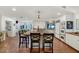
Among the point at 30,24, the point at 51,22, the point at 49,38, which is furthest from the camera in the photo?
the point at 30,24

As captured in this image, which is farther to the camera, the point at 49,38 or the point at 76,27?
the point at 76,27

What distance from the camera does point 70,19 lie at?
9.07 metres

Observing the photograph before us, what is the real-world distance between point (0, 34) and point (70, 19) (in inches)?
203

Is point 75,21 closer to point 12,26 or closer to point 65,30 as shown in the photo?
point 65,30

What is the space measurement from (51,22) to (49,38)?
27.6 ft

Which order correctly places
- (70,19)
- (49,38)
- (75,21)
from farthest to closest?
(70,19) → (75,21) → (49,38)
